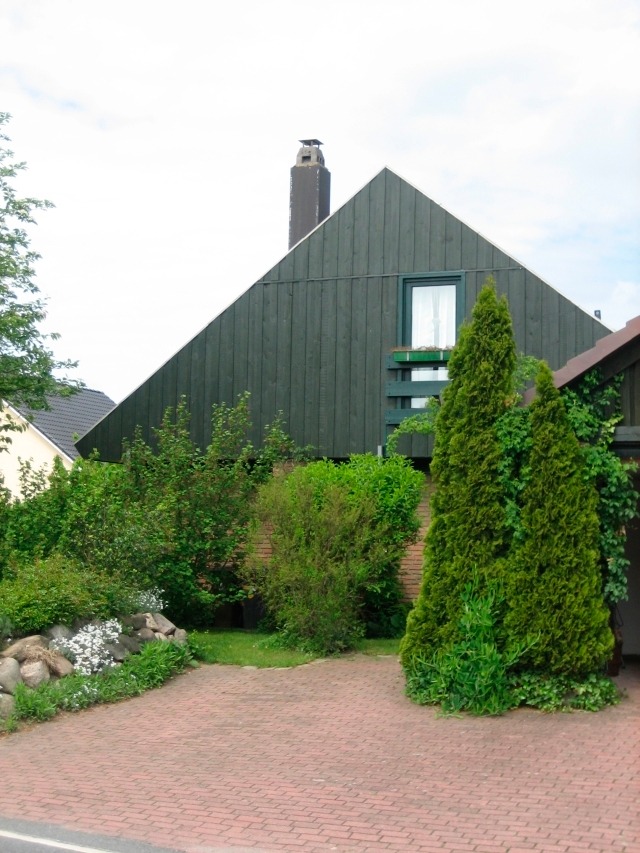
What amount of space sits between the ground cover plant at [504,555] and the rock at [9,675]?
164 inches

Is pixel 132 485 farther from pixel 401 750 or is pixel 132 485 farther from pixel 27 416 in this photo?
pixel 401 750

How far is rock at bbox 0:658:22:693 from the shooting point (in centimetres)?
1062

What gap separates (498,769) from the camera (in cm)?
837

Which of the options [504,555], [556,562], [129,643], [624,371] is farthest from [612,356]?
[129,643]

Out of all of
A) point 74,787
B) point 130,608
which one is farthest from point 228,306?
point 74,787

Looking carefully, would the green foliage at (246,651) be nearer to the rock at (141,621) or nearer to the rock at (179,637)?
the rock at (179,637)

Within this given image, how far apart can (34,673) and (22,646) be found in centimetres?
41

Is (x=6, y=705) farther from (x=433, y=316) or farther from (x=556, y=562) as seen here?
(x=433, y=316)

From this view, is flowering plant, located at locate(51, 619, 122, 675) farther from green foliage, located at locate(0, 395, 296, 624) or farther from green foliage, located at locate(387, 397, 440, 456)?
green foliage, located at locate(387, 397, 440, 456)

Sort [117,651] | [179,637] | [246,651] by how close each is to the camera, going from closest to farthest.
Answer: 1. [117,651]
2. [179,637]
3. [246,651]

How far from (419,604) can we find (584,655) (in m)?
1.85

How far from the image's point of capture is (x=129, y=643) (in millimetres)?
12555

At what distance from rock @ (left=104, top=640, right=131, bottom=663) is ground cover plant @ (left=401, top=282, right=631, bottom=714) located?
351 centimetres

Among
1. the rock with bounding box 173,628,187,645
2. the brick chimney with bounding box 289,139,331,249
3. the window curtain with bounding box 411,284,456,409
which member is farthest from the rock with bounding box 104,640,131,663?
the brick chimney with bounding box 289,139,331,249
